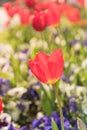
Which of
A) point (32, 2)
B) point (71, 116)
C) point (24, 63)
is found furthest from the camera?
point (32, 2)

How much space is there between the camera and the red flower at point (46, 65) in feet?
3.86

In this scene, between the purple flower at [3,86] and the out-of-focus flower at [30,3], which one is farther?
the out-of-focus flower at [30,3]

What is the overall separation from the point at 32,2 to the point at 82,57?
382 mm

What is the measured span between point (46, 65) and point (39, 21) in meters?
0.70

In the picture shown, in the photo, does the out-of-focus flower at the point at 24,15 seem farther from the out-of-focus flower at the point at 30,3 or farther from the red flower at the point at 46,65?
the red flower at the point at 46,65

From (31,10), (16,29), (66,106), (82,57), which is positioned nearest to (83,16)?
(16,29)

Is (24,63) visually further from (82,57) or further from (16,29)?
(16,29)

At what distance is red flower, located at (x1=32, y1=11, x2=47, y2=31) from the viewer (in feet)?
6.08

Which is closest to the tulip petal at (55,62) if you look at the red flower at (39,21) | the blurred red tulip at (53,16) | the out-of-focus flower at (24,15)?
the red flower at (39,21)

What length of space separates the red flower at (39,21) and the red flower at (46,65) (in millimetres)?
672

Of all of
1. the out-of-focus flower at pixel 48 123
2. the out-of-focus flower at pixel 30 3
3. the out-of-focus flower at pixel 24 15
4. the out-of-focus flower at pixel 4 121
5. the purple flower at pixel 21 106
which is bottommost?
the out-of-focus flower at pixel 48 123

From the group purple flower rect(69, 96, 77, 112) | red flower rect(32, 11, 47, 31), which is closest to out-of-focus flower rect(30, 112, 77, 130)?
purple flower rect(69, 96, 77, 112)

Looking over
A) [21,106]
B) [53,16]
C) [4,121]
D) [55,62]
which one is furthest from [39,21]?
[55,62]

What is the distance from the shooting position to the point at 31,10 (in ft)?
7.77
